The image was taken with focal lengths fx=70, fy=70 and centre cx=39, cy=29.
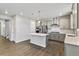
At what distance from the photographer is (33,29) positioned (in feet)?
28.9

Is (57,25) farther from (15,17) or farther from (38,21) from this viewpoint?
(15,17)

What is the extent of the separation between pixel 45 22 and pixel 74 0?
715 cm

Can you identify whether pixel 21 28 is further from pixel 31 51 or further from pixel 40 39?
pixel 31 51

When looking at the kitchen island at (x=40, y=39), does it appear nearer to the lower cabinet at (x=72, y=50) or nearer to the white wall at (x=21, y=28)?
the white wall at (x=21, y=28)

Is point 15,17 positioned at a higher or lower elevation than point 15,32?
higher

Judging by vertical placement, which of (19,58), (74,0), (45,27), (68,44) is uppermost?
(74,0)

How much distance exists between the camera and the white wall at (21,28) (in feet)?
19.9

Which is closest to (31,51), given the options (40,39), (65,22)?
(40,39)

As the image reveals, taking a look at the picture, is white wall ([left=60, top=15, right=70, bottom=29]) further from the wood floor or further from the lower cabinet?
the lower cabinet

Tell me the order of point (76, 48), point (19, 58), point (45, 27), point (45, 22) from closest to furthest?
point (19, 58)
point (76, 48)
point (45, 27)
point (45, 22)

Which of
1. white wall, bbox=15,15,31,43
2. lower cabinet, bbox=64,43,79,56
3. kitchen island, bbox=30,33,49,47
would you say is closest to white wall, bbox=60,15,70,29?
kitchen island, bbox=30,33,49,47

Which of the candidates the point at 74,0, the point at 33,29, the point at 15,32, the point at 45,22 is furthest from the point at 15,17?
the point at 74,0

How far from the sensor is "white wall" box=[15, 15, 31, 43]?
608cm

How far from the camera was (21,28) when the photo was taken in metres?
6.56
